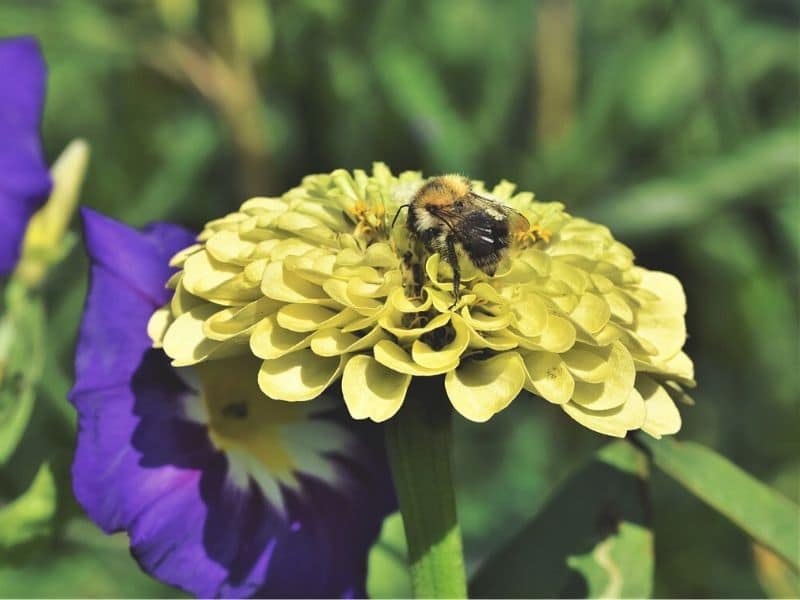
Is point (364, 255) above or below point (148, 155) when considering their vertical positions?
above

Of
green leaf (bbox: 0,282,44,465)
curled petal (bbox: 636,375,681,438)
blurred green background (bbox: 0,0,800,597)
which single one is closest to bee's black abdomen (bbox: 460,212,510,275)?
curled petal (bbox: 636,375,681,438)

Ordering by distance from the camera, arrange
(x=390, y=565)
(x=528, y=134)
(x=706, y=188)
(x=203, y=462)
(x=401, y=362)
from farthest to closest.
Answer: (x=528, y=134)
(x=706, y=188)
(x=390, y=565)
(x=203, y=462)
(x=401, y=362)

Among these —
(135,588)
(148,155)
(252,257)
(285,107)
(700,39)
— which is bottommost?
(135,588)

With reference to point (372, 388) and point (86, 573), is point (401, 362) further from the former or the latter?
point (86, 573)

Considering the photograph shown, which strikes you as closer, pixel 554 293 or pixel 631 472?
pixel 554 293

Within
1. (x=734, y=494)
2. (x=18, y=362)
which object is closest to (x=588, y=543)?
(x=734, y=494)

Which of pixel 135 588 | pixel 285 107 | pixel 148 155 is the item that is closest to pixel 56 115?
pixel 148 155

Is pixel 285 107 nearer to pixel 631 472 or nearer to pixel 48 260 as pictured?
pixel 48 260
